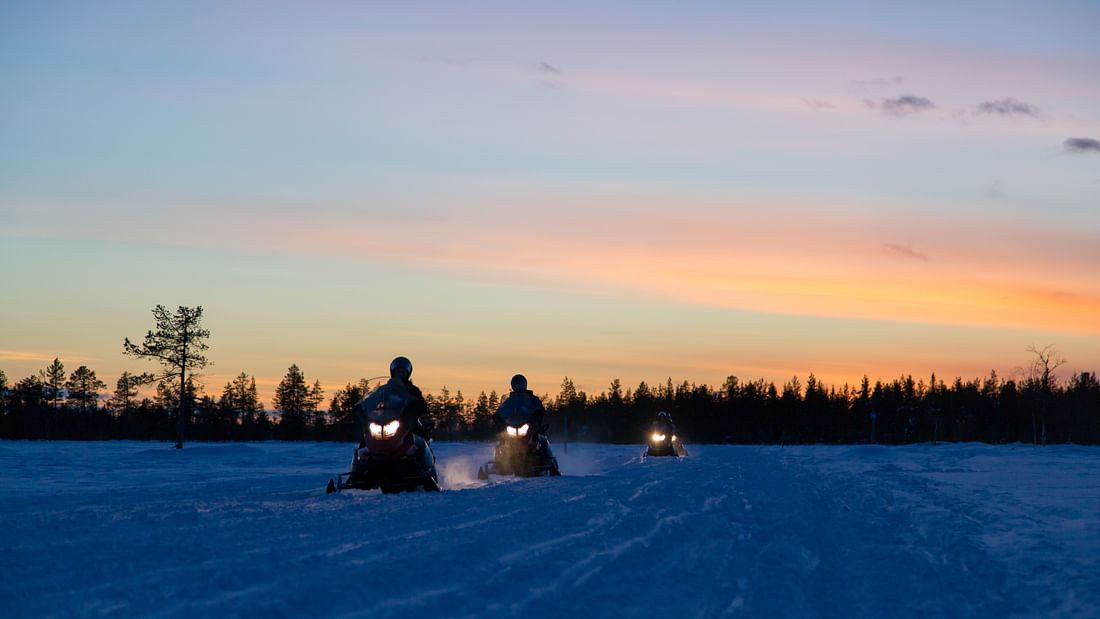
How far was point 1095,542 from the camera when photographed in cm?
1064

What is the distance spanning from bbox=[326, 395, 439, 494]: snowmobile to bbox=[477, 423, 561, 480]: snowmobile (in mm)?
6121

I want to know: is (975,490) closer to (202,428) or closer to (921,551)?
(921,551)

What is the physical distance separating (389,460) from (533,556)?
901 centimetres

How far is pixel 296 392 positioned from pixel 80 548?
140m

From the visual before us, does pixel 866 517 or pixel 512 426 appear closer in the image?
pixel 866 517

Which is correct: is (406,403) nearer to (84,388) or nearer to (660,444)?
(660,444)

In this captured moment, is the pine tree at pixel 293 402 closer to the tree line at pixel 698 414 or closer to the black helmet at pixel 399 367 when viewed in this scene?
the tree line at pixel 698 414

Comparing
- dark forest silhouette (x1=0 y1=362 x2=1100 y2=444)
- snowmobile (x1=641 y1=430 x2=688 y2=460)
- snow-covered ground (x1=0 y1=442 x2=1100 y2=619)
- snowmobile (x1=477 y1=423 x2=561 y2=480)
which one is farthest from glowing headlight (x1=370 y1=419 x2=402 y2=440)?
dark forest silhouette (x1=0 y1=362 x2=1100 y2=444)

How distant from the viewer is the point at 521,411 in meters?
23.5

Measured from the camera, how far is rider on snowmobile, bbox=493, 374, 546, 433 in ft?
76.8

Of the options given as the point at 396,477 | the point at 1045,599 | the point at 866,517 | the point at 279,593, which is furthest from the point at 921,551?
the point at 396,477

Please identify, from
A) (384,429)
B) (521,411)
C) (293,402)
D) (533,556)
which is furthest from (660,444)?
(293,402)

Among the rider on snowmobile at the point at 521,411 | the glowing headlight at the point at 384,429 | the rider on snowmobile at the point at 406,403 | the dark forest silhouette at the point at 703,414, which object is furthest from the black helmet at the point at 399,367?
the dark forest silhouette at the point at 703,414

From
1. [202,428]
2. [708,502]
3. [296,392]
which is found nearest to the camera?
[708,502]
